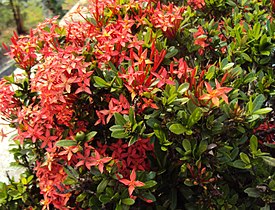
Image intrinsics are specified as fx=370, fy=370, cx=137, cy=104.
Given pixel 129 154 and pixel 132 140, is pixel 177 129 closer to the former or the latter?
pixel 132 140

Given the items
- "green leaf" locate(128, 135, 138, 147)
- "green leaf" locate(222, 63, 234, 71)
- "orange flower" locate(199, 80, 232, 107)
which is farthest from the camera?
"green leaf" locate(222, 63, 234, 71)

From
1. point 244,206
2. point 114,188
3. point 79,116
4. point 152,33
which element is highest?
point 152,33

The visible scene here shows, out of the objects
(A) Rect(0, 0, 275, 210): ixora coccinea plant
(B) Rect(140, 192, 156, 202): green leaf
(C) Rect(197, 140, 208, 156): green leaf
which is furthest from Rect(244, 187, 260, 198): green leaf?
(B) Rect(140, 192, 156, 202): green leaf

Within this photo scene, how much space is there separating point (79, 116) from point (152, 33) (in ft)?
1.93

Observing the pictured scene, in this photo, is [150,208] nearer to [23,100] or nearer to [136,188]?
[136,188]

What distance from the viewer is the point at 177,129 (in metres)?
1.55

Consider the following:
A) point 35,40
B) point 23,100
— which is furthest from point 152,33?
point 23,100

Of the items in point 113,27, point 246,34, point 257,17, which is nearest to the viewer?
point 113,27

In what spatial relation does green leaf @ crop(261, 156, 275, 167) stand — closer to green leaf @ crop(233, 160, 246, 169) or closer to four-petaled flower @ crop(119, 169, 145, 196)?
green leaf @ crop(233, 160, 246, 169)

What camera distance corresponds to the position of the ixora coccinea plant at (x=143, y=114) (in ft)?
5.34

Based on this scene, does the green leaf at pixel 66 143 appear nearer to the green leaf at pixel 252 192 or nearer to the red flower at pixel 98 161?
the red flower at pixel 98 161

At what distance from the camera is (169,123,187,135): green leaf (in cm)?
154

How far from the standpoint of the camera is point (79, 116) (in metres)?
1.88

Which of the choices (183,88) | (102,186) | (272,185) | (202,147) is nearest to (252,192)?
(272,185)
